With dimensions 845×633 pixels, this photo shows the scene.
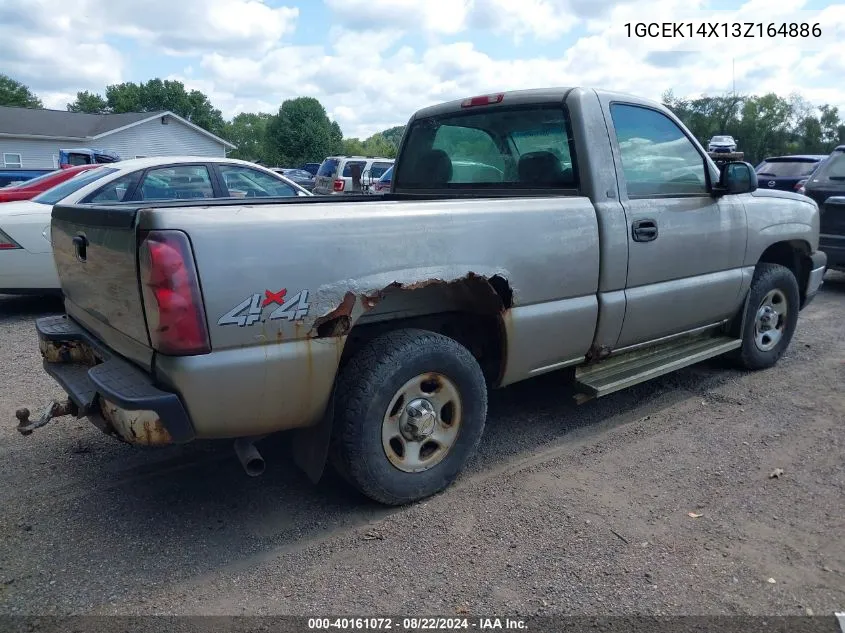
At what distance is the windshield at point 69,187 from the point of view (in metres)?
7.02

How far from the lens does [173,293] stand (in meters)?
2.44

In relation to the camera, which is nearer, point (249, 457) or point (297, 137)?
point (249, 457)

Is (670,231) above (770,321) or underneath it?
above

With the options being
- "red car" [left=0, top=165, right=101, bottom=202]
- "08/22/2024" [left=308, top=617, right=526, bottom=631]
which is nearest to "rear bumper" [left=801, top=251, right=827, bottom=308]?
"08/22/2024" [left=308, top=617, right=526, bottom=631]

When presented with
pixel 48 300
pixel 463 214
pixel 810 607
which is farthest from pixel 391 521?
pixel 48 300

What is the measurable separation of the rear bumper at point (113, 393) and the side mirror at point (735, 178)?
3614mm

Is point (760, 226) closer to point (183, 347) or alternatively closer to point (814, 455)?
point (814, 455)

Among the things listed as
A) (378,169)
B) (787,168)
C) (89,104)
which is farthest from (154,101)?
(787,168)

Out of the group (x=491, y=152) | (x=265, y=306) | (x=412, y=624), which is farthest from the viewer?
(x=491, y=152)

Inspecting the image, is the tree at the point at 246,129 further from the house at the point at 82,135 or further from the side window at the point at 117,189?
the side window at the point at 117,189

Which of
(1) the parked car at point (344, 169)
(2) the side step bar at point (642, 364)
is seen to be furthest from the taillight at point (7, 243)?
(1) the parked car at point (344, 169)

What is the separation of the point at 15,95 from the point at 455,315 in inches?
3403

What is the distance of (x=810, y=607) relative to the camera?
2.51 metres

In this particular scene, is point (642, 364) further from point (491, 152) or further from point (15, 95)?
point (15, 95)
